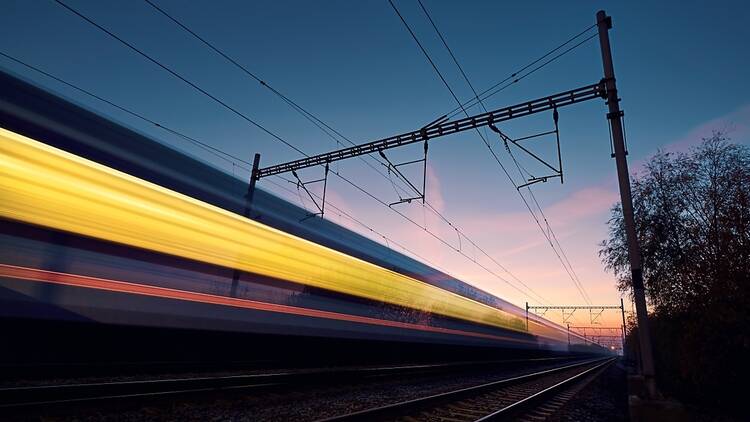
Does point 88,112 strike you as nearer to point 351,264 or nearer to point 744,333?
point 351,264

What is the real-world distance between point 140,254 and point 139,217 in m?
0.55

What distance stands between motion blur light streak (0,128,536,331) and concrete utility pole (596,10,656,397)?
20.3 feet

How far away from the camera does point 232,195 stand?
745 cm

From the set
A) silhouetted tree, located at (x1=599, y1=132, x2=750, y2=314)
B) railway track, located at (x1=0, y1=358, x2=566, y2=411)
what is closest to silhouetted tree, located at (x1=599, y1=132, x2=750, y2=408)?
silhouetted tree, located at (x1=599, y1=132, x2=750, y2=314)

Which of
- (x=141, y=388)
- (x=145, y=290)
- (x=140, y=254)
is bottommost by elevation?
(x=141, y=388)

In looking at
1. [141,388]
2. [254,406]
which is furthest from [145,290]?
[254,406]

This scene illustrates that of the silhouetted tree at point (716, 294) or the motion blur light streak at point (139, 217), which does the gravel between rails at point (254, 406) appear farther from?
the silhouetted tree at point (716, 294)

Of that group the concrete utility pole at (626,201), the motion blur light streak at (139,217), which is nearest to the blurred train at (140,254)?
the motion blur light streak at (139,217)

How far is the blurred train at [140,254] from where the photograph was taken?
4.77 meters

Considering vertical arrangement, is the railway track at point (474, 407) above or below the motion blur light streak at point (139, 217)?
below

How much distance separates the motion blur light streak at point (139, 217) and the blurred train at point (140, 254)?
0.05 feet

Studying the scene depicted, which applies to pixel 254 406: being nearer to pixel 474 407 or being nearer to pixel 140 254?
pixel 140 254

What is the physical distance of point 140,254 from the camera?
5.80 m

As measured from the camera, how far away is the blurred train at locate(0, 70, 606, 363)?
4.77 m
